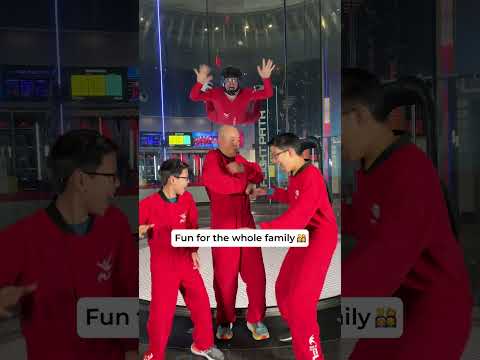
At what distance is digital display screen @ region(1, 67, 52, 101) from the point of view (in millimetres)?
1487

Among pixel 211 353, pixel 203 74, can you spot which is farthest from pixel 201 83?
pixel 211 353

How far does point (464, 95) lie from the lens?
1.49m

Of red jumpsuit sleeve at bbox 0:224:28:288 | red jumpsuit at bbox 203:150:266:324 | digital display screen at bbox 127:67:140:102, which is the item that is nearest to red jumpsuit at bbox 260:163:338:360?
red jumpsuit at bbox 203:150:266:324

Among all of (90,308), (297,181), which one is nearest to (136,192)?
(90,308)

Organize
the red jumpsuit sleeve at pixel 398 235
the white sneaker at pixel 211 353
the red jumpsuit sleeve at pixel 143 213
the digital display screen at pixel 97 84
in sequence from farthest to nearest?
1. the white sneaker at pixel 211 353
2. the red jumpsuit sleeve at pixel 143 213
3. the digital display screen at pixel 97 84
4. the red jumpsuit sleeve at pixel 398 235

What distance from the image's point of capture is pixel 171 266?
168 cm

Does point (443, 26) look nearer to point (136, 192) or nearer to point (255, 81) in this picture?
point (255, 81)

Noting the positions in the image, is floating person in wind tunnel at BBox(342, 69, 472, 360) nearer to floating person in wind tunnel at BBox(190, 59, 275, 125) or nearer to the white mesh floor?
the white mesh floor

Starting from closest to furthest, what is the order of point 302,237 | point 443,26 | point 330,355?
point 443,26 → point 302,237 → point 330,355

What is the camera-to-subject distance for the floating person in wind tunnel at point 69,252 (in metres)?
1.48

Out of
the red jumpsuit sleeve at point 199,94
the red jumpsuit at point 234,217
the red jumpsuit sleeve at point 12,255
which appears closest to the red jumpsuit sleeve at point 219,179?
the red jumpsuit at point 234,217

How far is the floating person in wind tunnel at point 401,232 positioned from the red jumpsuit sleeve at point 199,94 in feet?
1.67

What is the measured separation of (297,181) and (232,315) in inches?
25.8

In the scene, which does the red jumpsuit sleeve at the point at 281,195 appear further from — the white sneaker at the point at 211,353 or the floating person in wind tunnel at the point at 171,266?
the white sneaker at the point at 211,353
